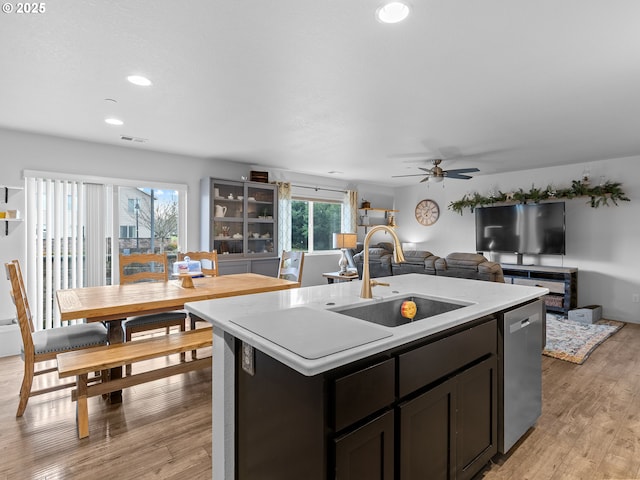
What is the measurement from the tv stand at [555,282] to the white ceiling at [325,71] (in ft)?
6.66

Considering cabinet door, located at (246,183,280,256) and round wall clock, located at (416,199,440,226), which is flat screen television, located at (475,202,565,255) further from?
cabinet door, located at (246,183,280,256)

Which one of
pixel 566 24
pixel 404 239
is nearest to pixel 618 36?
pixel 566 24

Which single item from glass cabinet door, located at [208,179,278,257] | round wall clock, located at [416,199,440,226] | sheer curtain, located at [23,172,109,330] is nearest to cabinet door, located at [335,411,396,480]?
glass cabinet door, located at [208,179,278,257]

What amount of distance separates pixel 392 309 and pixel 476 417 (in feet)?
2.10

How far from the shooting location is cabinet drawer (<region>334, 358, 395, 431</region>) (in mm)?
1043

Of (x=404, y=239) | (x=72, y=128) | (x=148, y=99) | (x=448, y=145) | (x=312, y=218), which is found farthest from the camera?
(x=404, y=239)

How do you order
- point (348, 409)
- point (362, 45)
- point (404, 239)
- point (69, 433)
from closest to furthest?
point (348, 409) < point (362, 45) < point (69, 433) < point (404, 239)

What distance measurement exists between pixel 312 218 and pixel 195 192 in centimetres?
252

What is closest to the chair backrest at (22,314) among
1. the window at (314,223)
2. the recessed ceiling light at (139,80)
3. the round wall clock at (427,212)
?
the recessed ceiling light at (139,80)

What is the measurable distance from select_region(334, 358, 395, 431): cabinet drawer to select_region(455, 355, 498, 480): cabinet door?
49cm

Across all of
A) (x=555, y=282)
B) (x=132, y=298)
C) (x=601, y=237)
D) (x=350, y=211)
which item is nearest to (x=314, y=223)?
(x=350, y=211)

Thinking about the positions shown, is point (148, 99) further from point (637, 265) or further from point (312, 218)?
point (637, 265)

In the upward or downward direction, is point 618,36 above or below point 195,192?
above

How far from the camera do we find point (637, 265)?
16.1ft
